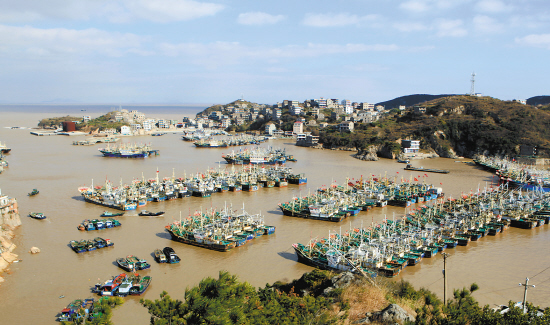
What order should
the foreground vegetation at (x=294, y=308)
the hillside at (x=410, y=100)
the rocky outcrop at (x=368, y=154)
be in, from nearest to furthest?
the foreground vegetation at (x=294, y=308) < the rocky outcrop at (x=368, y=154) < the hillside at (x=410, y=100)

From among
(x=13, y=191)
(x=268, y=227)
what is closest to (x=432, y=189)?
(x=268, y=227)

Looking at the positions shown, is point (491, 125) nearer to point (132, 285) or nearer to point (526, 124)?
point (526, 124)

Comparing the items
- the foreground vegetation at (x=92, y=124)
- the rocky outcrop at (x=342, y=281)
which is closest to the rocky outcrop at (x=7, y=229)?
the rocky outcrop at (x=342, y=281)

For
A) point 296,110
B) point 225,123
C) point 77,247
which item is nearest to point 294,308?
point 77,247

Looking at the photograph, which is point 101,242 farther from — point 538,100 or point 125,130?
point 538,100

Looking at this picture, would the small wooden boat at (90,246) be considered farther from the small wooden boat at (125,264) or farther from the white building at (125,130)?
the white building at (125,130)

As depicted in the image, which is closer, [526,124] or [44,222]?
[44,222]
